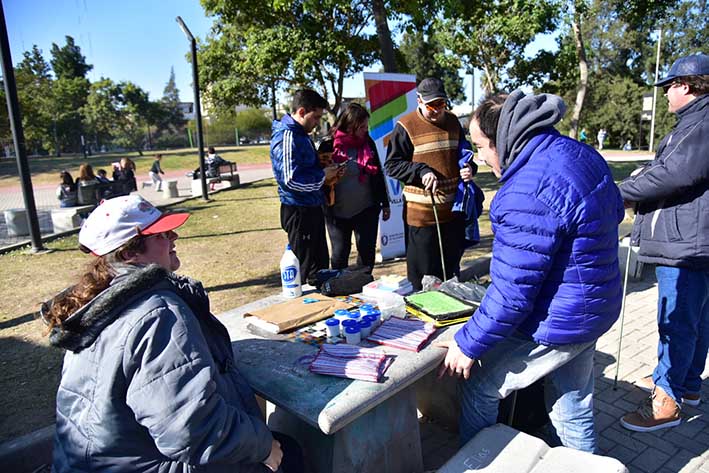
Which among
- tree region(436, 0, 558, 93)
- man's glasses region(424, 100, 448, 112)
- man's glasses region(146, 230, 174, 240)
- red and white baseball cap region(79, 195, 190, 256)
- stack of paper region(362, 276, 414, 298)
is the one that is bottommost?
stack of paper region(362, 276, 414, 298)

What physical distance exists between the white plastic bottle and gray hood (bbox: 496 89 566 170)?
128 cm

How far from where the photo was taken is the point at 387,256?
6.27 metres

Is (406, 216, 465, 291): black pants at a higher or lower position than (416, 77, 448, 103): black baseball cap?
lower

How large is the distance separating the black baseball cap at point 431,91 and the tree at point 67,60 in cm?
7077

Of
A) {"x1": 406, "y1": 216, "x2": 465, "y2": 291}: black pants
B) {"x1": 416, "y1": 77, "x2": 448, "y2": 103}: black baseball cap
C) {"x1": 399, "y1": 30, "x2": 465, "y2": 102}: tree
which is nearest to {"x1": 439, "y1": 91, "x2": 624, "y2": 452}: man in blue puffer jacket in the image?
{"x1": 416, "y1": 77, "x2": 448, "y2": 103}: black baseball cap

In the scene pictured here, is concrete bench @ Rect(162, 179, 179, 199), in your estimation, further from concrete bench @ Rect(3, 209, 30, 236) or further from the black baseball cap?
the black baseball cap

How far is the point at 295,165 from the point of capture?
12.1 ft

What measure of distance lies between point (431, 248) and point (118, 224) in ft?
8.04

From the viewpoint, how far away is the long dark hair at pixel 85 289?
1515 millimetres

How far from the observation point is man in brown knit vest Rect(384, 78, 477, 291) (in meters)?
3.57

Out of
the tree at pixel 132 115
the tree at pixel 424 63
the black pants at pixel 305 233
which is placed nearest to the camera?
the black pants at pixel 305 233

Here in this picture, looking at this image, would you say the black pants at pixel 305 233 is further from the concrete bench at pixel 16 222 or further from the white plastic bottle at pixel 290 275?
the concrete bench at pixel 16 222

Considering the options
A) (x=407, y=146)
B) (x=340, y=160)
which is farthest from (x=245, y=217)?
(x=407, y=146)

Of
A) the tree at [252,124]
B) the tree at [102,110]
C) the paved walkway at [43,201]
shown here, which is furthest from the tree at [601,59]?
the tree at [102,110]
